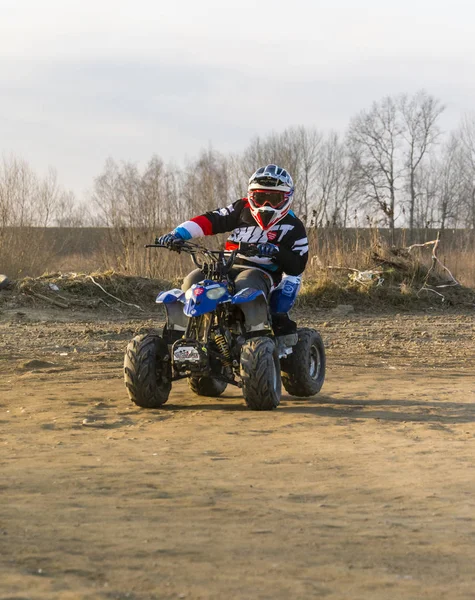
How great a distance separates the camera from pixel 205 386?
369 inches

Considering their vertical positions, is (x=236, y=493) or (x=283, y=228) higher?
(x=283, y=228)

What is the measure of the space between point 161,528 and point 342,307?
14.8m

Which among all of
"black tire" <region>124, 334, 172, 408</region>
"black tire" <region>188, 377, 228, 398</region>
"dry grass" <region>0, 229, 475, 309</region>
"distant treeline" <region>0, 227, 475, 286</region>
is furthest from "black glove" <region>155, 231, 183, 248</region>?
"distant treeline" <region>0, 227, 475, 286</region>

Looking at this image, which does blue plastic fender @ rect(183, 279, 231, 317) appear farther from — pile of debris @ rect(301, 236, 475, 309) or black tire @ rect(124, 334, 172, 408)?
pile of debris @ rect(301, 236, 475, 309)

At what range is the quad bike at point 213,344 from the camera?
8078 mm

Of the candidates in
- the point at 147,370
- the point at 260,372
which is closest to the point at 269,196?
the point at 260,372

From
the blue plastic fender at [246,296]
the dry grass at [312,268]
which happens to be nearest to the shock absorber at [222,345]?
the blue plastic fender at [246,296]

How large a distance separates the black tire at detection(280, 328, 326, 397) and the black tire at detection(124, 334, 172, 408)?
4.16 ft

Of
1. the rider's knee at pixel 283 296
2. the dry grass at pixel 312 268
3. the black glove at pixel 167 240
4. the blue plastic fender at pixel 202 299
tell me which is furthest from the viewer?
the dry grass at pixel 312 268

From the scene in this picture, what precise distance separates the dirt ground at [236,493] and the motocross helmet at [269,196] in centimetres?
178

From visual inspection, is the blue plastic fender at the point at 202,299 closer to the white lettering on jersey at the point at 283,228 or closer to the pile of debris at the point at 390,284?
the white lettering on jersey at the point at 283,228

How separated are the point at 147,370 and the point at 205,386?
1325mm

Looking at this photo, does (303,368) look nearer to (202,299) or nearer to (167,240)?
(202,299)

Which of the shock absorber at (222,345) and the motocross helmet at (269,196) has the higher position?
the motocross helmet at (269,196)
